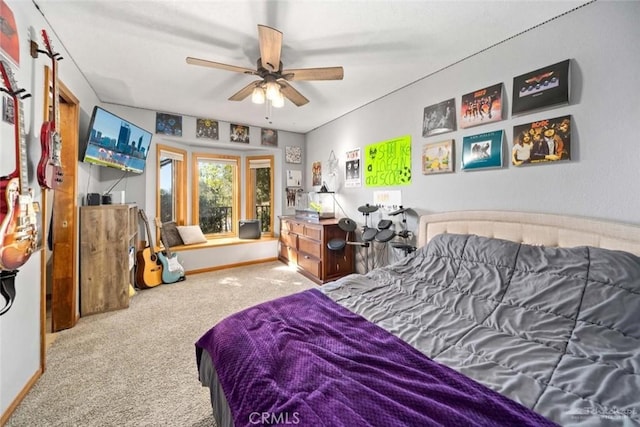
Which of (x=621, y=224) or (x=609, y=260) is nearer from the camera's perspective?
(x=609, y=260)

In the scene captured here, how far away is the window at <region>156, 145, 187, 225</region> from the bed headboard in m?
4.03

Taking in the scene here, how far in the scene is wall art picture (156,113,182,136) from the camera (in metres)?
3.66

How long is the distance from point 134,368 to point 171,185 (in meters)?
3.20

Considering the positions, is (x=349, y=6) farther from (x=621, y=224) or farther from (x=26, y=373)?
(x=26, y=373)

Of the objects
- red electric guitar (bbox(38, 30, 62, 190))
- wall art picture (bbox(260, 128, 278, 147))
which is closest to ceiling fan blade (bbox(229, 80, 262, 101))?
red electric guitar (bbox(38, 30, 62, 190))

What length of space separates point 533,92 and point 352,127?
2.18 m

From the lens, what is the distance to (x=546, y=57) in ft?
5.97

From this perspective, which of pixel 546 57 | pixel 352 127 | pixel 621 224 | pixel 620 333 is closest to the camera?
pixel 620 333

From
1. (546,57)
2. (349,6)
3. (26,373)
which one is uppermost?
(349,6)

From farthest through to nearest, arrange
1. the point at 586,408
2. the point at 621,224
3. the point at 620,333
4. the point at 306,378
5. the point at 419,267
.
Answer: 1. the point at 419,267
2. the point at 621,224
3. the point at 620,333
4. the point at 306,378
5. the point at 586,408

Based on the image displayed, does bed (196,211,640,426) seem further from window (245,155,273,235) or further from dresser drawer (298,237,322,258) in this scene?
window (245,155,273,235)

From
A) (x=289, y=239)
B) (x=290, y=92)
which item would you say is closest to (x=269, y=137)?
(x=289, y=239)

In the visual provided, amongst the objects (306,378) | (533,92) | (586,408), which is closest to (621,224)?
(533,92)

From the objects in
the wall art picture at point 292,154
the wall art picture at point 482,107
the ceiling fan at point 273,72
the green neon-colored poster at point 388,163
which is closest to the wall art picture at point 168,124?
the wall art picture at point 292,154
